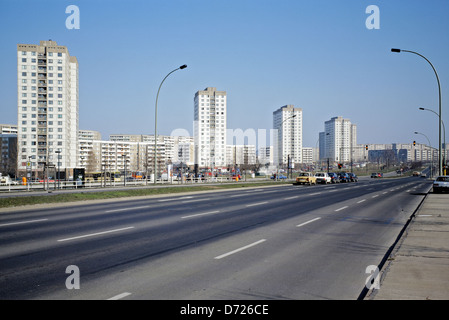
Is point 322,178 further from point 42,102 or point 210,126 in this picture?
point 210,126

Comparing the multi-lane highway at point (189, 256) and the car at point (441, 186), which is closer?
the multi-lane highway at point (189, 256)

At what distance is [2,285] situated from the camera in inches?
250

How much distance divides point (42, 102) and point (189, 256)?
336 ft

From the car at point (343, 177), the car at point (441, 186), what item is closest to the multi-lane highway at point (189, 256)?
the car at point (441, 186)

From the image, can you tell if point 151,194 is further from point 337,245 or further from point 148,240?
point 337,245

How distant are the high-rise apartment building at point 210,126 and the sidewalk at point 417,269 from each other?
Answer: 147 metres

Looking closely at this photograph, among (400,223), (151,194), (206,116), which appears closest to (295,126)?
(206,116)

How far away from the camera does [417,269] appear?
732cm

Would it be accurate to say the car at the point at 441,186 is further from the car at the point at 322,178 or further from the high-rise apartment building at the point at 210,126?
the high-rise apartment building at the point at 210,126

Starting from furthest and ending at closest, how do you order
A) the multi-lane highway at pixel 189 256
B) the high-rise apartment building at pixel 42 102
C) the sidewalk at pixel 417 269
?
1. the high-rise apartment building at pixel 42 102
2. the multi-lane highway at pixel 189 256
3. the sidewalk at pixel 417 269

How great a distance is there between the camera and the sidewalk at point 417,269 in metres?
5.89

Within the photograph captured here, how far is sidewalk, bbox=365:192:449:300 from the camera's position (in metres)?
5.89

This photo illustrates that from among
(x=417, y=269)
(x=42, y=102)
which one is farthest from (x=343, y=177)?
(x=42, y=102)

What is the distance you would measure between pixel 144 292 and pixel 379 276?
4.28 meters
